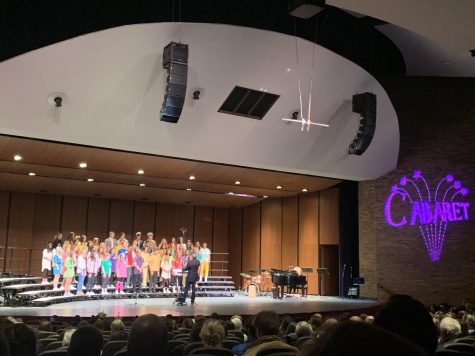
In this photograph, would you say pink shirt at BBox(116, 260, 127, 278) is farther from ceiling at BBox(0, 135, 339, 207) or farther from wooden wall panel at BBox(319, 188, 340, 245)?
wooden wall panel at BBox(319, 188, 340, 245)

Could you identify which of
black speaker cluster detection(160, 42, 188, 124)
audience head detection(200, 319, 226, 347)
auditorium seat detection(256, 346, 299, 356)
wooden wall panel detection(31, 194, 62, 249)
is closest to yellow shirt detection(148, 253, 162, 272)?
wooden wall panel detection(31, 194, 62, 249)

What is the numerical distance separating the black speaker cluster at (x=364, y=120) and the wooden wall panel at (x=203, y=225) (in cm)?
1224

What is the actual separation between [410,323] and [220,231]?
74.3 ft

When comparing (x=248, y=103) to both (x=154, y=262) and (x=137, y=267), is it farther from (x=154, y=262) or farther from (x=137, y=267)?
(x=154, y=262)

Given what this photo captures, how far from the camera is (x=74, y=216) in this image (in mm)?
20938

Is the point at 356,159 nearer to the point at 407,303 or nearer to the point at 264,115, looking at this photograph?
the point at 264,115

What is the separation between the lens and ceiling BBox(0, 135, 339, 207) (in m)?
14.0

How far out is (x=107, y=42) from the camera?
962 centimetres

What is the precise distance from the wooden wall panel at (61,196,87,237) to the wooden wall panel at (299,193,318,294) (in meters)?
8.94

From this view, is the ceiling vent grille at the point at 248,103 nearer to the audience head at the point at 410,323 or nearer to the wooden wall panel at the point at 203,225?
the audience head at the point at 410,323

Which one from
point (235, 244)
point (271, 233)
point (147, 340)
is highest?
point (271, 233)

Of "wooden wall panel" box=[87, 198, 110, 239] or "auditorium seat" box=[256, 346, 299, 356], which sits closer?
"auditorium seat" box=[256, 346, 299, 356]

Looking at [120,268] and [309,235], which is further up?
[309,235]

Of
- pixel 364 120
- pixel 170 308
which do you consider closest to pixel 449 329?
pixel 364 120
